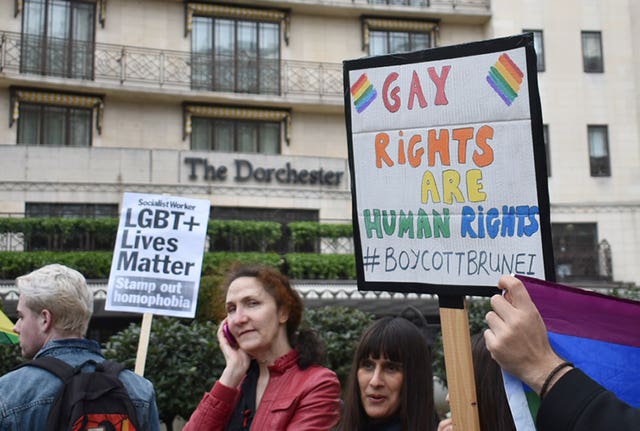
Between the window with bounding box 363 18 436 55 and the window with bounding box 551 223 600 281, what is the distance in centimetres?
873

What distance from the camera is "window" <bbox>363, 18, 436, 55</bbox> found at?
25.7m

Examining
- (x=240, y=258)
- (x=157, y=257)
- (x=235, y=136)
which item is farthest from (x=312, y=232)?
(x=157, y=257)

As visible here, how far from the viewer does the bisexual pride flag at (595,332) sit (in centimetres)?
199

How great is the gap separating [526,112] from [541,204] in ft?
1.14

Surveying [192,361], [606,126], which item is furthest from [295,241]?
[606,126]

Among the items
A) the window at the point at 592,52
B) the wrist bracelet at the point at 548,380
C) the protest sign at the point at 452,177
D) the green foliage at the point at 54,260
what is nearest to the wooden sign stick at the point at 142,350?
the protest sign at the point at 452,177

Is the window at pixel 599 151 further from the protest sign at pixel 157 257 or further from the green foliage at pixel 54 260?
the protest sign at pixel 157 257

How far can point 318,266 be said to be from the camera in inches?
725

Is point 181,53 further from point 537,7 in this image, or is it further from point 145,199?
point 145,199

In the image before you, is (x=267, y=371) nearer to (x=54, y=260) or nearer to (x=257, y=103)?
(x=54, y=260)

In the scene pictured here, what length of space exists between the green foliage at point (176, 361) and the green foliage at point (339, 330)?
1355 mm

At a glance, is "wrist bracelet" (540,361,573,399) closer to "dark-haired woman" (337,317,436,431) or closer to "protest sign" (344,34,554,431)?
"protest sign" (344,34,554,431)

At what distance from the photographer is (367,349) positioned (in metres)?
3.32

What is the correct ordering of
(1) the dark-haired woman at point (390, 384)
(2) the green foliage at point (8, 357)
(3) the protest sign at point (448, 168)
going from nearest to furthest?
1. (3) the protest sign at point (448, 168)
2. (1) the dark-haired woman at point (390, 384)
3. (2) the green foliage at point (8, 357)
